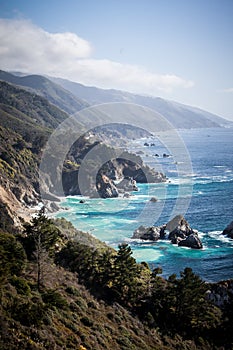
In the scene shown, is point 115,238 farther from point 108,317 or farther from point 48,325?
point 48,325

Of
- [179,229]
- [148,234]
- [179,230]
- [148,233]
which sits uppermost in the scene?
[179,229]

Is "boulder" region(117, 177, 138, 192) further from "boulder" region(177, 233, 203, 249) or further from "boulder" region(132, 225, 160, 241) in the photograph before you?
"boulder" region(177, 233, 203, 249)

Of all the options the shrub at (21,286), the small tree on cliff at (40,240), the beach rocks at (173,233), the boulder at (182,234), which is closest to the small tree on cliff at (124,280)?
the small tree on cliff at (40,240)

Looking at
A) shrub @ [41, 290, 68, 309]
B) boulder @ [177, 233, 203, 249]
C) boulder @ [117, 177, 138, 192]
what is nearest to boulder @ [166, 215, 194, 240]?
boulder @ [177, 233, 203, 249]

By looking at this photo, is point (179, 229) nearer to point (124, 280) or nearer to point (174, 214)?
point (174, 214)

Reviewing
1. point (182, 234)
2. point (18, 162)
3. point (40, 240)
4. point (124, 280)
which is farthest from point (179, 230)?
point (18, 162)

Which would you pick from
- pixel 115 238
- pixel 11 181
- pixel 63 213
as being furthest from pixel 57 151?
pixel 115 238
